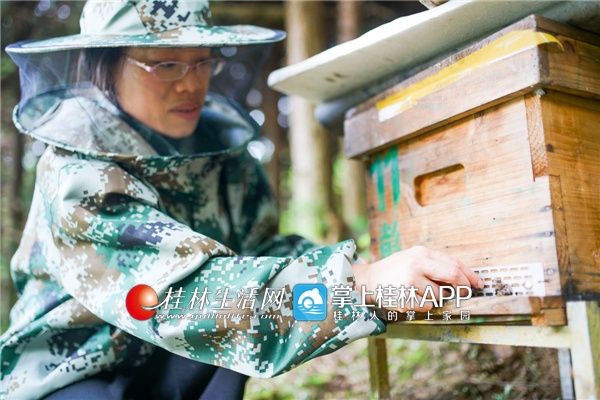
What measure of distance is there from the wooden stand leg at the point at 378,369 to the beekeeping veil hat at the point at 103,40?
115cm

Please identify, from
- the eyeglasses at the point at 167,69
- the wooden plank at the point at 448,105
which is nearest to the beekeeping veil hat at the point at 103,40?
the eyeglasses at the point at 167,69

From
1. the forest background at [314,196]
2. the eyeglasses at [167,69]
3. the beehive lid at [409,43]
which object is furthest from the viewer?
the forest background at [314,196]

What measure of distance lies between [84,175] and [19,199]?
188 inches

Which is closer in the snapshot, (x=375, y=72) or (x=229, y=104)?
(x=375, y=72)

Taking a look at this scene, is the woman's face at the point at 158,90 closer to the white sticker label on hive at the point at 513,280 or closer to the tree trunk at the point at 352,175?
the white sticker label on hive at the point at 513,280

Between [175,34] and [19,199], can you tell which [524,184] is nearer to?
[175,34]

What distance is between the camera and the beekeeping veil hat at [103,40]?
1.63m

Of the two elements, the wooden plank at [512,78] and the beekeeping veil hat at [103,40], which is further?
the beekeeping veil hat at [103,40]

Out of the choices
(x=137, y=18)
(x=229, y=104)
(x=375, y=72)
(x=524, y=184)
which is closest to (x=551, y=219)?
(x=524, y=184)

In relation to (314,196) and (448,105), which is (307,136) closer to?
(314,196)

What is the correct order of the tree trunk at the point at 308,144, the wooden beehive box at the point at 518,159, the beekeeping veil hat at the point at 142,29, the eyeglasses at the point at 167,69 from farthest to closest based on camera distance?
the tree trunk at the point at 308,144 → the eyeglasses at the point at 167,69 → the beekeeping veil hat at the point at 142,29 → the wooden beehive box at the point at 518,159

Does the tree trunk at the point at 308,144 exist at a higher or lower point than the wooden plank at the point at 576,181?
higher

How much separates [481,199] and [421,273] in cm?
28

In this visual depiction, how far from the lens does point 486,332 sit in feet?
3.86
